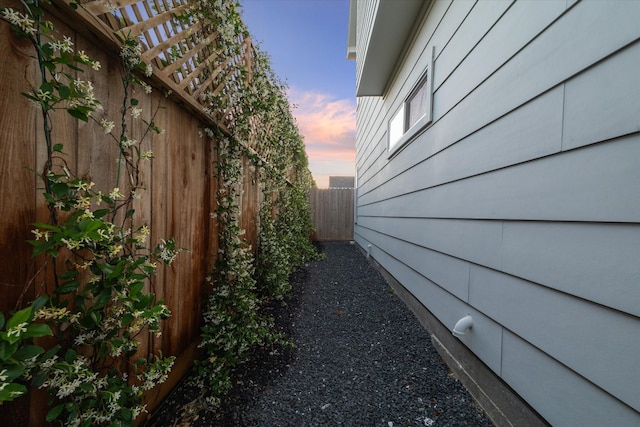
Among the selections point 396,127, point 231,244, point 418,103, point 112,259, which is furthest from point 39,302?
point 396,127

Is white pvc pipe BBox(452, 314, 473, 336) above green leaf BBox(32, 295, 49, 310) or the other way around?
the other way around

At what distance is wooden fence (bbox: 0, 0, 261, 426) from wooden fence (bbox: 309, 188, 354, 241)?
21.8 ft

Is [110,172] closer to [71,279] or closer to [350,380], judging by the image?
[71,279]

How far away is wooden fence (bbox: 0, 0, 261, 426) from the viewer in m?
0.76

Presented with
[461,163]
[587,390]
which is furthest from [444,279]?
[587,390]

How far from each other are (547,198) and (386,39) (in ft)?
8.82

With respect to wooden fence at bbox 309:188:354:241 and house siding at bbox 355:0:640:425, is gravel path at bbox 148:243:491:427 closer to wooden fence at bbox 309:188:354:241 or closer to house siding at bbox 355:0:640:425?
house siding at bbox 355:0:640:425

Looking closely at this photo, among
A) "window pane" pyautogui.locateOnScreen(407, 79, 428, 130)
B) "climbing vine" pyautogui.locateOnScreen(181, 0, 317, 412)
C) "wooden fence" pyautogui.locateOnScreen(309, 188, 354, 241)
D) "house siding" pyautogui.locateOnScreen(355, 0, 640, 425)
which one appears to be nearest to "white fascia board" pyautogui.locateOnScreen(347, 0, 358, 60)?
"wooden fence" pyautogui.locateOnScreen(309, 188, 354, 241)

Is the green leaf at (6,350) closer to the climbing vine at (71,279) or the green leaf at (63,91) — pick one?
the climbing vine at (71,279)

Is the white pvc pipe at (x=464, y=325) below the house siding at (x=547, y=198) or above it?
below

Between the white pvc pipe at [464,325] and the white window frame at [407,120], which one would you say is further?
the white window frame at [407,120]

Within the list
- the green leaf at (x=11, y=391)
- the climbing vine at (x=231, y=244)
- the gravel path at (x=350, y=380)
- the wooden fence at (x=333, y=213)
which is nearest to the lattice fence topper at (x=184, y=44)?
the climbing vine at (x=231, y=244)

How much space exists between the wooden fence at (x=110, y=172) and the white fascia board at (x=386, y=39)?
193 centimetres

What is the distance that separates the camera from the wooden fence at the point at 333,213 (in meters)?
8.64
